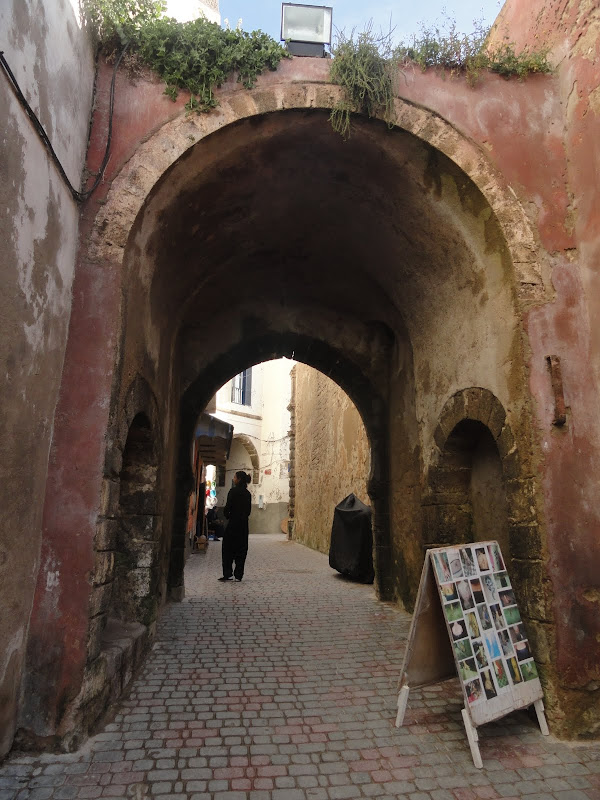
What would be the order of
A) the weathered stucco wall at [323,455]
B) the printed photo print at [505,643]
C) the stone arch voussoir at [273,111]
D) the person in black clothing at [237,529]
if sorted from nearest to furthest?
1. the printed photo print at [505,643]
2. the stone arch voussoir at [273,111]
3. the person in black clothing at [237,529]
4. the weathered stucco wall at [323,455]

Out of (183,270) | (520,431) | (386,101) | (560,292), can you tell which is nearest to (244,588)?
(183,270)

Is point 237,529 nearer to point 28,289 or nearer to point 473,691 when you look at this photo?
point 473,691

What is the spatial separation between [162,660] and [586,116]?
4.86m

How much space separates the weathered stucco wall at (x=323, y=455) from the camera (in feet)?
32.1

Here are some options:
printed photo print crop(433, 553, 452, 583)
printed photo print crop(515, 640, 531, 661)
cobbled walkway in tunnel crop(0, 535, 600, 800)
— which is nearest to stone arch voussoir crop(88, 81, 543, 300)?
printed photo print crop(433, 553, 452, 583)

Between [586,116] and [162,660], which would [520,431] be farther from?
[162,660]

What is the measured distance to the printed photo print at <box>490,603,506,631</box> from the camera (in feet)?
9.86

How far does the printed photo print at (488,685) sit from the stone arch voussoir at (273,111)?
7.37ft

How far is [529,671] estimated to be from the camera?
2.99 meters

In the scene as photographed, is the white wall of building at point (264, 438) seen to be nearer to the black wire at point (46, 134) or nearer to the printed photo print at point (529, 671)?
the black wire at point (46, 134)

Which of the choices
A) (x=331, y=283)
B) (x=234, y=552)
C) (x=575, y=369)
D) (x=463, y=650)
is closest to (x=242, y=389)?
(x=234, y=552)

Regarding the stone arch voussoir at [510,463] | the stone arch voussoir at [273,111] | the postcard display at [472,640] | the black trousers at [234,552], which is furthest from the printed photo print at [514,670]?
the black trousers at [234,552]

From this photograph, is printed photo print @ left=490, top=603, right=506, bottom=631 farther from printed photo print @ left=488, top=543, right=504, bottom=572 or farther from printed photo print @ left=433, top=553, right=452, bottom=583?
printed photo print @ left=433, top=553, right=452, bottom=583

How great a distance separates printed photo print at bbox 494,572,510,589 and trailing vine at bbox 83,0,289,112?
11.6 ft
